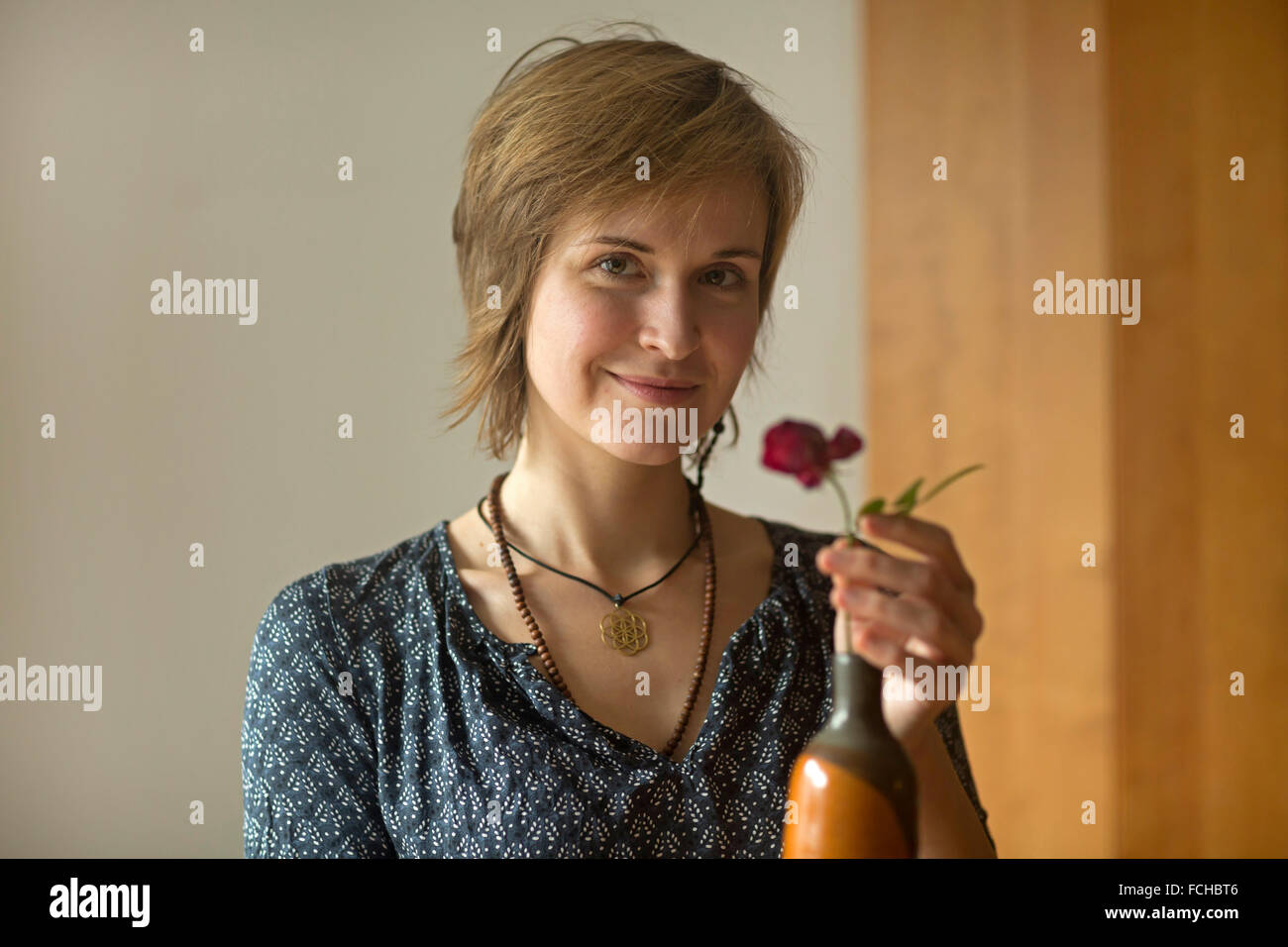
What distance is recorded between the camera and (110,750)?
1.39 meters

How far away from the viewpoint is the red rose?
53cm

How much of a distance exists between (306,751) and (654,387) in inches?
14.9

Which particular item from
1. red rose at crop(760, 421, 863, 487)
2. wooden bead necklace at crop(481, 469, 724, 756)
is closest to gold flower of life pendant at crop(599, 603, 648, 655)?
wooden bead necklace at crop(481, 469, 724, 756)

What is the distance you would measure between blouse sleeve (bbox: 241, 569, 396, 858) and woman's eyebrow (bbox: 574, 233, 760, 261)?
36cm

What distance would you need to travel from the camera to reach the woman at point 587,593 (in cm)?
82

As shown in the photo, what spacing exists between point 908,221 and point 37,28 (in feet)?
4.54

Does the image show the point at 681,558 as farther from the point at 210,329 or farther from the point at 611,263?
the point at 210,329

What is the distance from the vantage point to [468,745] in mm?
846

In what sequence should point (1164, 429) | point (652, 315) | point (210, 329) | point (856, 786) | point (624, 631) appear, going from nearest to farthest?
point (856, 786) < point (652, 315) < point (624, 631) < point (210, 329) < point (1164, 429)

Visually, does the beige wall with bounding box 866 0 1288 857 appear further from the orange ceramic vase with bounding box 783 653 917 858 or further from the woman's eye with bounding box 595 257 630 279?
the orange ceramic vase with bounding box 783 653 917 858

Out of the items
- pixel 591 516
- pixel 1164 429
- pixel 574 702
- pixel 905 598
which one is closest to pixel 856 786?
pixel 905 598

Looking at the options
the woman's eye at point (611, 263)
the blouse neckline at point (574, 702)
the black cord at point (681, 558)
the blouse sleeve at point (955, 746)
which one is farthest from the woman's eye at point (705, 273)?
the blouse sleeve at point (955, 746)

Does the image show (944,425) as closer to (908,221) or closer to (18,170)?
(908,221)
